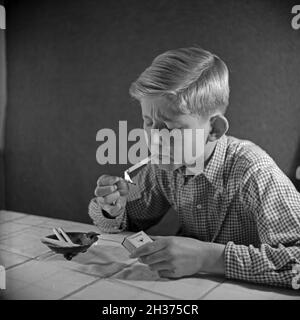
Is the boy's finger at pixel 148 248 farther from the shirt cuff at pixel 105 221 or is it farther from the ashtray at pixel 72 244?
the shirt cuff at pixel 105 221

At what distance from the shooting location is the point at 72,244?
37.2 inches

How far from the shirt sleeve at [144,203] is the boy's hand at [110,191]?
0.08m

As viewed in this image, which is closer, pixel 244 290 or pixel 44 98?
pixel 244 290

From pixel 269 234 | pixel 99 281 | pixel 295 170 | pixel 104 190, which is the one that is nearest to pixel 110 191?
pixel 104 190

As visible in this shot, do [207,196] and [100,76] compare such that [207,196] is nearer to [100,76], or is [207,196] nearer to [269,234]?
[269,234]

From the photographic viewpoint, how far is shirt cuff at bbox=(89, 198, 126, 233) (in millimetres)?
1184

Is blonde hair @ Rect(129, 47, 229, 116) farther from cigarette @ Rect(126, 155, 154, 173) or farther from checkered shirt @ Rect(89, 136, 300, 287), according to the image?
cigarette @ Rect(126, 155, 154, 173)

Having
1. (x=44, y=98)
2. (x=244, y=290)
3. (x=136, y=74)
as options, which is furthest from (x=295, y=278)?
(x=44, y=98)

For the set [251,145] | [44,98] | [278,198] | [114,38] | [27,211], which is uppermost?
[114,38]

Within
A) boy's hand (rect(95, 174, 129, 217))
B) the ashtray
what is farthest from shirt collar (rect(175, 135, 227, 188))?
the ashtray

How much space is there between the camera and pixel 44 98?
1.39 metres

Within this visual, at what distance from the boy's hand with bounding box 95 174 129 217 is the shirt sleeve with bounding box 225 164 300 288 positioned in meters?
0.31

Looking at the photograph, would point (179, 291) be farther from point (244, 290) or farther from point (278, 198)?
point (278, 198)

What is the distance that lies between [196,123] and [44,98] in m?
0.65
